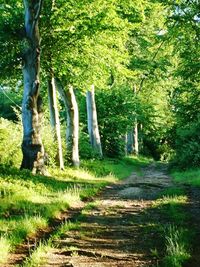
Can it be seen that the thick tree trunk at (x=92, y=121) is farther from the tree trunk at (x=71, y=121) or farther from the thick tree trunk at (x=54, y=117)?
the thick tree trunk at (x=54, y=117)

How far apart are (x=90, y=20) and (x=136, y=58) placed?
17.9m

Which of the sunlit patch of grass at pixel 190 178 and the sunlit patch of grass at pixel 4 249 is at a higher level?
the sunlit patch of grass at pixel 190 178

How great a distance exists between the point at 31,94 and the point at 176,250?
10.1 meters

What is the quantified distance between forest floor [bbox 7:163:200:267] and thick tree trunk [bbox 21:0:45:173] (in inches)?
138

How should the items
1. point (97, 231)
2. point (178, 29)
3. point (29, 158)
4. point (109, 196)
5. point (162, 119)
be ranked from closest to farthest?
1. point (97, 231)
2. point (109, 196)
3. point (29, 158)
4. point (178, 29)
5. point (162, 119)

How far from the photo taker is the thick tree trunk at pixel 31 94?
1552cm

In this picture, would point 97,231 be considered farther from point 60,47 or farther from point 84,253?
point 60,47

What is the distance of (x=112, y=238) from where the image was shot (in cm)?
836

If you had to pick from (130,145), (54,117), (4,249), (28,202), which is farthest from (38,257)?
(130,145)

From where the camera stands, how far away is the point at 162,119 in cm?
5138

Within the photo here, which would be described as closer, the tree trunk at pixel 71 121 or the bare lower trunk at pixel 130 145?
the tree trunk at pixel 71 121

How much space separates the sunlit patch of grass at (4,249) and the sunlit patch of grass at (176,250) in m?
2.49

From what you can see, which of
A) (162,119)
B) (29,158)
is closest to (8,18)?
(29,158)

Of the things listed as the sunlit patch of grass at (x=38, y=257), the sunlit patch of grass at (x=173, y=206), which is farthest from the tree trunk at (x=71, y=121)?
the sunlit patch of grass at (x=38, y=257)
